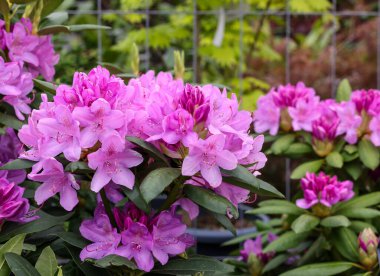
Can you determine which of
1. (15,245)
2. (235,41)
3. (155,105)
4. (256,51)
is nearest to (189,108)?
(155,105)

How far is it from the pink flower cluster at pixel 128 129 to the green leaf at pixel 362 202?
697mm

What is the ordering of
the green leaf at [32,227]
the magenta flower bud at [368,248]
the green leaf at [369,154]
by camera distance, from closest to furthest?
1. the green leaf at [32,227]
2. the magenta flower bud at [368,248]
3. the green leaf at [369,154]

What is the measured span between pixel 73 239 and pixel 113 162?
19 centimetres

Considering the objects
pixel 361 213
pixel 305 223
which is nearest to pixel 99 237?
pixel 305 223

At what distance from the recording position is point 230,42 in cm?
333

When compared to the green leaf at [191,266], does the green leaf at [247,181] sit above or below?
above

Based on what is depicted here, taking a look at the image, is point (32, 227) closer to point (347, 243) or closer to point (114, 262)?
point (114, 262)

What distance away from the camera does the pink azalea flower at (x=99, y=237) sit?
1116mm

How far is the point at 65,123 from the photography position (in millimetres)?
1039

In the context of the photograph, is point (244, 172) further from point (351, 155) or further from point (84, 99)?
point (351, 155)

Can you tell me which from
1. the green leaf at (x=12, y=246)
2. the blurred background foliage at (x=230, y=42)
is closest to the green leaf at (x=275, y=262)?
the blurred background foliage at (x=230, y=42)

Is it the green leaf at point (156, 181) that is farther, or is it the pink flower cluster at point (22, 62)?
the pink flower cluster at point (22, 62)

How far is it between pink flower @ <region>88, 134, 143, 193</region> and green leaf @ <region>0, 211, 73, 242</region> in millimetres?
201

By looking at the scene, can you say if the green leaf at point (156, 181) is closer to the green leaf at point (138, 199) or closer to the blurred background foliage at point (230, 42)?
the green leaf at point (138, 199)
